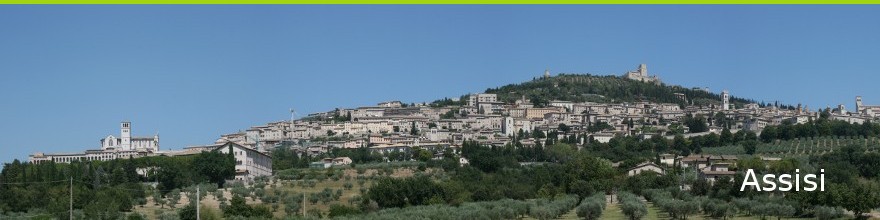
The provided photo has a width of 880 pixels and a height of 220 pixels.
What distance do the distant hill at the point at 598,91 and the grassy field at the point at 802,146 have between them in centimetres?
5213

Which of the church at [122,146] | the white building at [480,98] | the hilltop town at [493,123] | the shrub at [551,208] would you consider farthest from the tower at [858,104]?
the shrub at [551,208]

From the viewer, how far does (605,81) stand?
160 metres

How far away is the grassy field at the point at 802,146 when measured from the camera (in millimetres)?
82425

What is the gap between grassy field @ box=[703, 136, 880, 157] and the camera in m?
82.4

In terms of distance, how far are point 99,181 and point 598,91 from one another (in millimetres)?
98574

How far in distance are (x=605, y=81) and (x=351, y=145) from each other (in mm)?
52619

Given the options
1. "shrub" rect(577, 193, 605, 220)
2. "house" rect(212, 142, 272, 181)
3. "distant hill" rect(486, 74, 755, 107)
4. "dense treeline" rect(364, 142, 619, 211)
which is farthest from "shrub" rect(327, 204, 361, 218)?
"distant hill" rect(486, 74, 755, 107)

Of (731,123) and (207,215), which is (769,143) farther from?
(207,215)

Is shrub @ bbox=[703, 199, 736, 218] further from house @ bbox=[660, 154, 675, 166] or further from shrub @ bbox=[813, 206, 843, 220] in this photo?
house @ bbox=[660, 154, 675, 166]

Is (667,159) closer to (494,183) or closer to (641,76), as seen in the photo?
(494,183)

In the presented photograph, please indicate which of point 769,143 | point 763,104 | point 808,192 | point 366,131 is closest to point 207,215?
point 808,192

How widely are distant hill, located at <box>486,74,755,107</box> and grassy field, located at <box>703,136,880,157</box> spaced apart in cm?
5213

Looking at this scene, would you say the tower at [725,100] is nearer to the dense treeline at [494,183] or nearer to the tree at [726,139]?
the tree at [726,139]

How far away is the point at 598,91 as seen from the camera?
15338 cm
